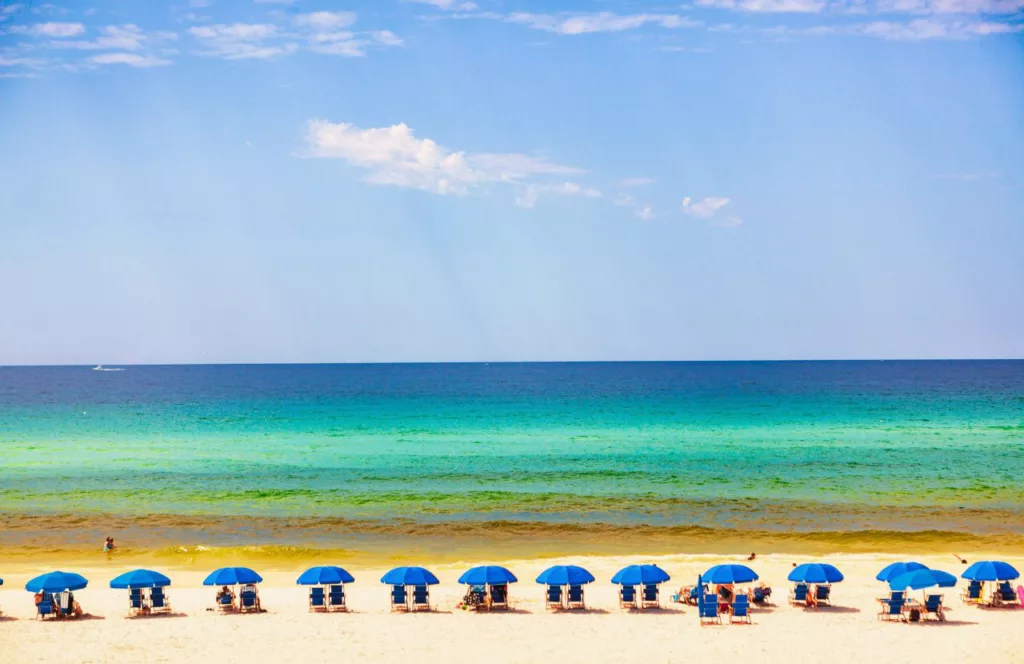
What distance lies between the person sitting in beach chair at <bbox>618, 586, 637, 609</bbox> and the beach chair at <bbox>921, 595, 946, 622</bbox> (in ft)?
21.2

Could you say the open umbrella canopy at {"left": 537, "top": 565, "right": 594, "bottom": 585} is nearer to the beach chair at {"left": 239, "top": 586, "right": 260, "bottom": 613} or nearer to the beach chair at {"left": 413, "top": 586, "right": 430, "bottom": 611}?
the beach chair at {"left": 413, "top": 586, "right": 430, "bottom": 611}

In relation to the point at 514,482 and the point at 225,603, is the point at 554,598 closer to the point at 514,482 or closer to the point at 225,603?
the point at 225,603

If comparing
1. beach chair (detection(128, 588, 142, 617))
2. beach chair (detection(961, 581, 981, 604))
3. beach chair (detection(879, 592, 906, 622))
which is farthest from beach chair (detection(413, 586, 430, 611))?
beach chair (detection(961, 581, 981, 604))

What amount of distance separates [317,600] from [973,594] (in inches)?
614

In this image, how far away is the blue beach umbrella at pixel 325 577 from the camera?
2081 cm

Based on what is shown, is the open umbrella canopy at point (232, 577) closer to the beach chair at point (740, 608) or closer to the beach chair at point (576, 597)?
the beach chair at point (576, 597)

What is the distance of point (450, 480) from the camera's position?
43.2m

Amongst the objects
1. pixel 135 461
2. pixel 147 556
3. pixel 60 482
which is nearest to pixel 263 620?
pixel 147 556

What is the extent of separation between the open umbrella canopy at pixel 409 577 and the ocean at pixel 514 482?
8086mm

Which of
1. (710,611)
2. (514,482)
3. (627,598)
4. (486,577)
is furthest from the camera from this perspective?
(514,482)

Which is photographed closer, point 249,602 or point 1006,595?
point 1006,595

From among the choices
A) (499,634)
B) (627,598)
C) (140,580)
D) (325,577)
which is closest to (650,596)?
(627,598)

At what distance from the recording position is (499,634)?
19.0m

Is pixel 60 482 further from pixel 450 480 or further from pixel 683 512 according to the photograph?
pixel 683 512
